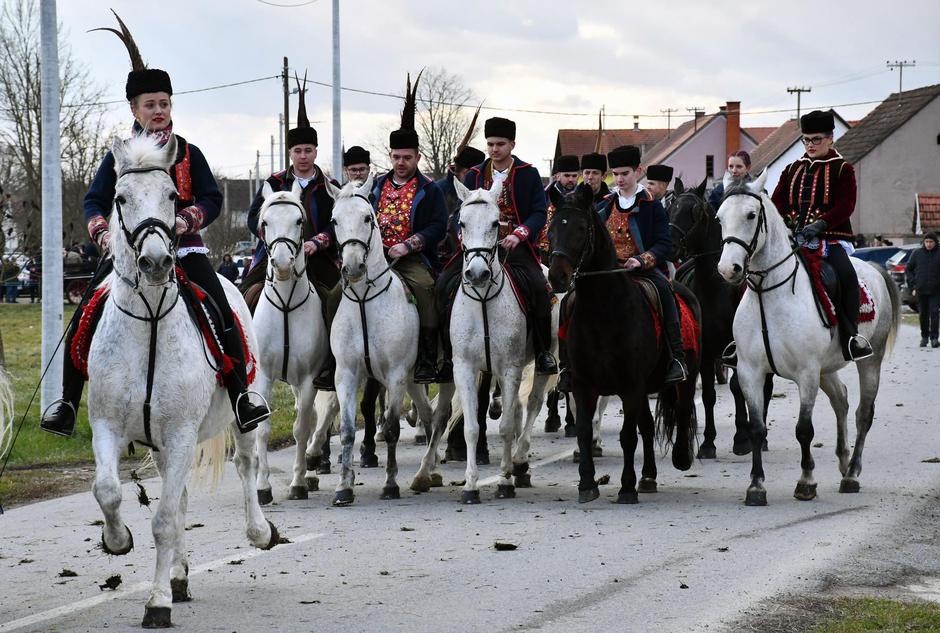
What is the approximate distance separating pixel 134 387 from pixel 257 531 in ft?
5.34

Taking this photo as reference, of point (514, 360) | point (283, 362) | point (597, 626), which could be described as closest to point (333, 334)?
point (283, 362)

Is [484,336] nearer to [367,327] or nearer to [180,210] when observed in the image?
[367,327]

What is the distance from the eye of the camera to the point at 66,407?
724 centimetres

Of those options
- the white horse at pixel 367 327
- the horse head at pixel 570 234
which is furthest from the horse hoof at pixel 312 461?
the horse head at pixel 570 234

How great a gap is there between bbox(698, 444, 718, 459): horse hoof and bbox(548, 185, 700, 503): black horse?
8.03 feet

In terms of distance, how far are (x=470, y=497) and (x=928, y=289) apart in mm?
20790

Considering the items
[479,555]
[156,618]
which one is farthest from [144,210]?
[479,555]

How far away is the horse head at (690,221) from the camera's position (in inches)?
571

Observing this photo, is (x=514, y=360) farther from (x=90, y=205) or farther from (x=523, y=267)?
(x=90, y=205)

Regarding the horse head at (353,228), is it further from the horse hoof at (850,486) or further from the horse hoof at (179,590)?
the horse hoof at (850,486)

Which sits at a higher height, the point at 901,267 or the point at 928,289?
the point at 901,267

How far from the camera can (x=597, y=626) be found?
6.68m

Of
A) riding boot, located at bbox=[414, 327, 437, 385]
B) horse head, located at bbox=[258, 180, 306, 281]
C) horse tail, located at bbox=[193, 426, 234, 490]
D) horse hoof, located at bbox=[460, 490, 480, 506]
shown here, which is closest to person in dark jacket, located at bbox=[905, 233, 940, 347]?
riding boot, located at bbox=[414, 327, 437, 385]

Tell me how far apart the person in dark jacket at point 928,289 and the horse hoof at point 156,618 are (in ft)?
81.4
